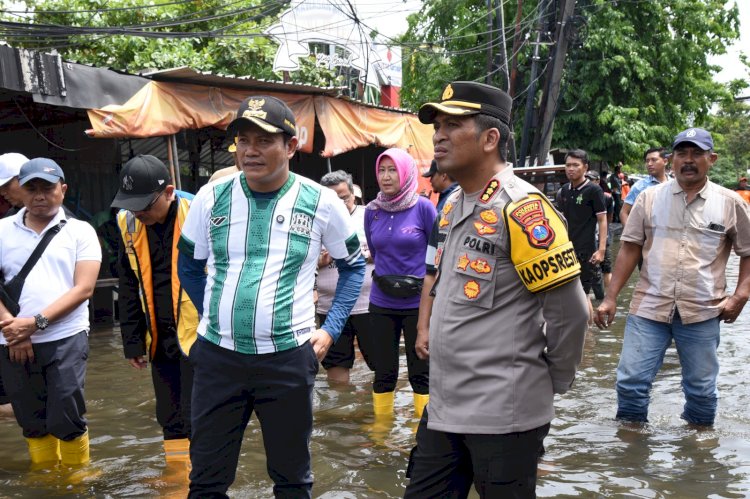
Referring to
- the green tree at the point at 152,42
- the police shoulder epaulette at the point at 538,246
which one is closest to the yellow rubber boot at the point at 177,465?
the police shoulder epaulette at the point at 538,246

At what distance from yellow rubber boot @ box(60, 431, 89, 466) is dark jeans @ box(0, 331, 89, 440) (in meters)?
0.15

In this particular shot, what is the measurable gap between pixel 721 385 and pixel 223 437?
525 centimetres

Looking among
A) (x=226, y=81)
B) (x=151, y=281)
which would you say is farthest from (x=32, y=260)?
(x=226, y=81)

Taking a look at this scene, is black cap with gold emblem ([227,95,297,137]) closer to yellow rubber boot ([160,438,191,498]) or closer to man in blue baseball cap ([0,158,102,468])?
man in blue baseball cap ([0,158,102,468])

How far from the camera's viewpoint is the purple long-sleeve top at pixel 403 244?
5844 millimetres

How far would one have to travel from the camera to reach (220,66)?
1994 cm

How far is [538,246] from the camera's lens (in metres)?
2.78

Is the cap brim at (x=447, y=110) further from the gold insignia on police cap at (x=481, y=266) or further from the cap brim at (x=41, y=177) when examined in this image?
the cap brim at (x=41, y=177)

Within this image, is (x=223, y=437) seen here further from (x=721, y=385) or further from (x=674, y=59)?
(x=674, y=59)

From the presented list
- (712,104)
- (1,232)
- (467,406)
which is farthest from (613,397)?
(712,104)

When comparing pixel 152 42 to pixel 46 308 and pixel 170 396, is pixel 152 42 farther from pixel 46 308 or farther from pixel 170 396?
pixel 170 396

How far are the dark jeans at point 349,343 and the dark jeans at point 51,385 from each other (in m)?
2.50

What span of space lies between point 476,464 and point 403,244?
3.08 m

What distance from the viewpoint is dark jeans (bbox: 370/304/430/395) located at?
18.9 feet
